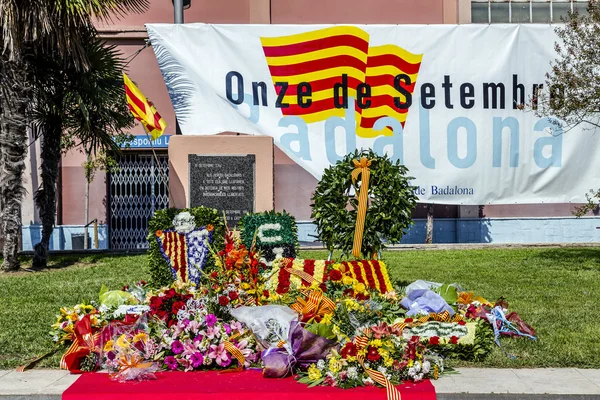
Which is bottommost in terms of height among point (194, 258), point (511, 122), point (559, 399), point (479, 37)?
point (559, 399)

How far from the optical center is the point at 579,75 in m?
14.0

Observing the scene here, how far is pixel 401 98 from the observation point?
1430cm

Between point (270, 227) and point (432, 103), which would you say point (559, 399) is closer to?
point (270, 227)

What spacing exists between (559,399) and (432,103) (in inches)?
368

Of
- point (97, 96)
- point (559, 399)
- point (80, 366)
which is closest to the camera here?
point (559, 399)

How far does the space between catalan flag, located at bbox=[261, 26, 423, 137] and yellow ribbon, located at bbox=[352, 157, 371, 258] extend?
14.3ft

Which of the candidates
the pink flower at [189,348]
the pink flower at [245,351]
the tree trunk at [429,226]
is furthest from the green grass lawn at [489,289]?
the tree trunk at [429,226]

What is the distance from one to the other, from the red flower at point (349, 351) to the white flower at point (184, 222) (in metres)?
4.59

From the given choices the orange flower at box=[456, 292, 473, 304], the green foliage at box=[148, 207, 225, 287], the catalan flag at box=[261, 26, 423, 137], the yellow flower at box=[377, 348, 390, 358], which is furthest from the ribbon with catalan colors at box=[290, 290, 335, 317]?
the catalan flag at box=[261, 26, 423, 137]

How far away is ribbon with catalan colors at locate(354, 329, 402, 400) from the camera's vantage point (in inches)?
224

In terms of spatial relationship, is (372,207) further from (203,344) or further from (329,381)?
(329,381)

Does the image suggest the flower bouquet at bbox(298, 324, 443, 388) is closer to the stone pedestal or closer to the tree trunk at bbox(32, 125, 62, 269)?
the stone pedestal

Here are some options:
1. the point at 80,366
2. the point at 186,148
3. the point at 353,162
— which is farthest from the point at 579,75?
the point at 80,366

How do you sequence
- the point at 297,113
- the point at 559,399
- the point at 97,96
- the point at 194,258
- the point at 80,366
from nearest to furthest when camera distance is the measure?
the point at 559,399 → the point at 80,366 → the point at 194,258 → the point at 297,113 → the point at 97,96
